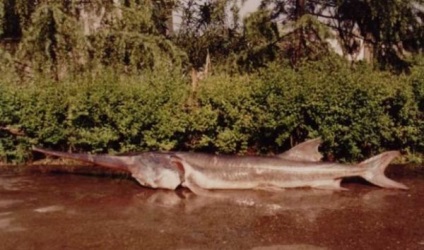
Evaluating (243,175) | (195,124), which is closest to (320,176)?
(243,175)

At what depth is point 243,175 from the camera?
911 centimetres

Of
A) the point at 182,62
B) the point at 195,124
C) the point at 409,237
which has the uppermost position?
the point at 182,62

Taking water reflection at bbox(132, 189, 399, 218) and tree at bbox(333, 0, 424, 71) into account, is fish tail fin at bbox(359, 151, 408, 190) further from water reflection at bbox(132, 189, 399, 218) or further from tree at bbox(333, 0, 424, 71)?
tree at bbox(333, 0, 424, 71)

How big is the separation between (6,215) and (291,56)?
9293 millimetres

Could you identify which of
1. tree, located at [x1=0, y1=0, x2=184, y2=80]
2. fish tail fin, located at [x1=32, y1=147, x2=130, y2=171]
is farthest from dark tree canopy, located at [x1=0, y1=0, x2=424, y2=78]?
fish tail fin, located at [x1=32, y1=147, x2=130, y2=171]

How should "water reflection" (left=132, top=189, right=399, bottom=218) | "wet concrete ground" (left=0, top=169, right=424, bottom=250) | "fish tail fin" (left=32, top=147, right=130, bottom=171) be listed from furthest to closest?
1. "fish tail fin" (left=32, top=147, right=130, bottom=171)
2. "water reflection" (left=132, top=189, right=399, bottom=218)
3. "wet concrete ground" (left=0, top=169, right=424, bottom=250)

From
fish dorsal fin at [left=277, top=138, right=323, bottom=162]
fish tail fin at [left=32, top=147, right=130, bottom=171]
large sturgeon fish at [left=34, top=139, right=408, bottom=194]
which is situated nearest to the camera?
large sturgeon fish at [left=34, top=139, right=408, bottom=194]

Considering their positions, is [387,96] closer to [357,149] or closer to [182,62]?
[357,149]

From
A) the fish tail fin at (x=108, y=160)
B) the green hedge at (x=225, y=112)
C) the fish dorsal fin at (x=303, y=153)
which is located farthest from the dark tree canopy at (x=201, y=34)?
the fish dorsal fin at (x=303, y=153)

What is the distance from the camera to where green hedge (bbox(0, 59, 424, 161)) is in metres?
10.8

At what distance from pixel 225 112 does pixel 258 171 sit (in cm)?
225

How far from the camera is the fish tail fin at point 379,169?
9180 millimetres

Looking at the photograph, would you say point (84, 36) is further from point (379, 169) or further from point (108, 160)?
point (379, 169)

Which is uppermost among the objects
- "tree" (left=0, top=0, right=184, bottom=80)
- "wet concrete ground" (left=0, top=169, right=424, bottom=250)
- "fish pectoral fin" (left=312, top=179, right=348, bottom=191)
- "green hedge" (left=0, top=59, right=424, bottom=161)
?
"tree" (left=0, top=0, right=184, bottom=80)
